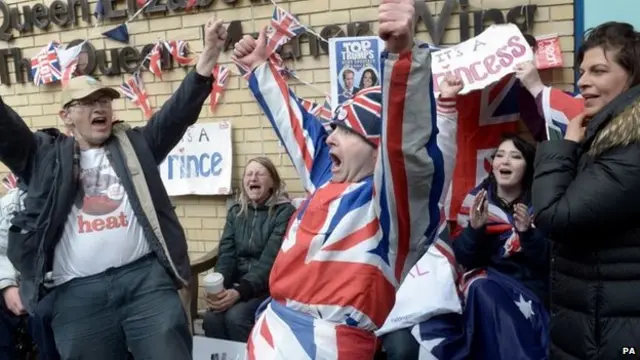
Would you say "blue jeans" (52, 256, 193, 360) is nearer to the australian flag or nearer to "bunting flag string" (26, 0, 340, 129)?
the australian flag

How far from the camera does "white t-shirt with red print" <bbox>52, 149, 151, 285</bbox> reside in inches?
112

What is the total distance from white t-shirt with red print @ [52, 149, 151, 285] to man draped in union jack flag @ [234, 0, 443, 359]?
0.85m

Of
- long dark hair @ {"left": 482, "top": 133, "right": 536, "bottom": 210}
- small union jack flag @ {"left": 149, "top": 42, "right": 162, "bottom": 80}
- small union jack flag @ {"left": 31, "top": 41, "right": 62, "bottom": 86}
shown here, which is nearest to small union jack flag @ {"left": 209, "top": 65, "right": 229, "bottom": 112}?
small union jack flag @ {"left": 149, "top": 42, "right": 162, "bottom": 80}

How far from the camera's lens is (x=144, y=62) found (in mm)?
4770

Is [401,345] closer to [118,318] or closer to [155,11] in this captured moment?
[118,318]

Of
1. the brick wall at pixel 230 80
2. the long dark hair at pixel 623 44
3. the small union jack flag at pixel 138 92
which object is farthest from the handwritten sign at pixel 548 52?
the small union jack flag at pixel 138 92

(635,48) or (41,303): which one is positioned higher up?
(635,48)

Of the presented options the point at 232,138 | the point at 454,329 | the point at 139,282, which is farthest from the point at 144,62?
the point at 454,329

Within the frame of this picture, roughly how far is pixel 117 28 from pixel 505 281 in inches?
125

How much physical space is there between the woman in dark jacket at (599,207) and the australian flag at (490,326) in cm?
77

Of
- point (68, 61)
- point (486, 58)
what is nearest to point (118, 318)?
point (486, 58)

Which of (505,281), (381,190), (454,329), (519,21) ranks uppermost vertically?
(519,21)

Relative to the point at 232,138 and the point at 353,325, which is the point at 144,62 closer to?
the point at 232,138

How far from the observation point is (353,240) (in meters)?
2.09
